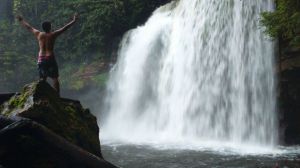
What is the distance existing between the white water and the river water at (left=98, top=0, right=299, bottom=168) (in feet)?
0.12

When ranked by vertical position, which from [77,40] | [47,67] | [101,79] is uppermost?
[77,40]

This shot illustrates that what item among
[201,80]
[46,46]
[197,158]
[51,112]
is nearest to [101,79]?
[201,80]

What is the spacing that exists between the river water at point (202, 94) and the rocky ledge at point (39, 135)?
5.04 metres

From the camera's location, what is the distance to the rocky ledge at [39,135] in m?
5.47

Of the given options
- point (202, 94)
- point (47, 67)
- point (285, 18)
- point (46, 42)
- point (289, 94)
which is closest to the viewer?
point (46, 42)

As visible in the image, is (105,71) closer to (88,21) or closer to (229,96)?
(88,21)

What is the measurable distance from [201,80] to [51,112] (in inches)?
471

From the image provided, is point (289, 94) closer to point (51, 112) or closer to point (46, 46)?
point (46, 46)

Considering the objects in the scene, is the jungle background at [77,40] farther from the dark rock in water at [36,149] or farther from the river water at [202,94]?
the dark rock in water at [36,149]

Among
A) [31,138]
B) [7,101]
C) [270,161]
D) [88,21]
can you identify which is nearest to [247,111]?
[270,161]

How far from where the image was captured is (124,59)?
24453mm

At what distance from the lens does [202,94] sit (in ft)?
58.8

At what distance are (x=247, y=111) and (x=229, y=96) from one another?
101cm

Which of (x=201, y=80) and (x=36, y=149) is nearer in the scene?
(x=36, y=149)
